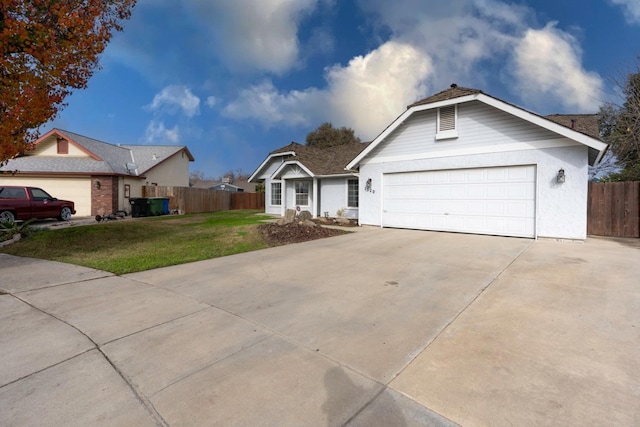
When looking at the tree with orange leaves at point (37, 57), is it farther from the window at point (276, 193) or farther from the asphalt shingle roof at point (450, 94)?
the window at point (276, 193)

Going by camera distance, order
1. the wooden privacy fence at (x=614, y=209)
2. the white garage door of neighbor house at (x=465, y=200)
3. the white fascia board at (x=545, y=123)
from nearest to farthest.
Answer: the white fascia board at (x=545, y=123) → the white garage door of neighbor house at (x=465, y=200) → the wooden privacy fence at (x=614, y=209)

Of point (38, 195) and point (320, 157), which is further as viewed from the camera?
point (320, 157)

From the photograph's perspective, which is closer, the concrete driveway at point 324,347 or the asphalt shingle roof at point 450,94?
the concrete driveway at point 324,347

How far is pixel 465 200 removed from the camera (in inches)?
430

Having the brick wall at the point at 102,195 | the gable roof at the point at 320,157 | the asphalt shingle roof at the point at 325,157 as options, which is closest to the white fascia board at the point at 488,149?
the gable roof at the point at 320,157

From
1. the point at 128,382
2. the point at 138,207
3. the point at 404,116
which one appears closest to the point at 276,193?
the point at 138,207

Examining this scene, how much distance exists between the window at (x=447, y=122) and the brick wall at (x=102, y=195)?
20.0 meters

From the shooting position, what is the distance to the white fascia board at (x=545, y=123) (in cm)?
845

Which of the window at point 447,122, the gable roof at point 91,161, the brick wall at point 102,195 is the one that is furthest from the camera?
the brick wall at point 102,195

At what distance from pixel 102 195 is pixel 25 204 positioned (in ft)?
20.9

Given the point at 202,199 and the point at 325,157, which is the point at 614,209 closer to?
the point at 325,157

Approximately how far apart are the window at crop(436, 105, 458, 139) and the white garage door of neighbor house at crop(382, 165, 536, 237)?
133 centimetres

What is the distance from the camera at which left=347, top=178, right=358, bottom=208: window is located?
1620 cm

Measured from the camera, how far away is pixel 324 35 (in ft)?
61.6
